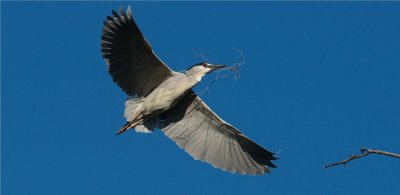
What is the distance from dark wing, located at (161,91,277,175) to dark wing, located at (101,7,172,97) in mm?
746

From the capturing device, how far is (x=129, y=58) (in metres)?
9.58

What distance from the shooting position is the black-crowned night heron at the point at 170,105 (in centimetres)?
944

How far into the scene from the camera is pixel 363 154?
17.5 feet

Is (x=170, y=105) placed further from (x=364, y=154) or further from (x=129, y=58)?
(x=364, y=154)

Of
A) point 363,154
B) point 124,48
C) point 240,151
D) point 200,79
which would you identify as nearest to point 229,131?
point 240,151

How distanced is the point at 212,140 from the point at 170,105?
1.10 m

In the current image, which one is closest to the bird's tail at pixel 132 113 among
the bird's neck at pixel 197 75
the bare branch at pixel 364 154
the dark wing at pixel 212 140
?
the dark wing at pixel 212 140

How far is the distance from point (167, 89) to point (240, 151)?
5.54 ft

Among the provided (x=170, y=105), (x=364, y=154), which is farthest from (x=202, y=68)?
(x=364, y=154)

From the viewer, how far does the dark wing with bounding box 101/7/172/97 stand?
30.6ft

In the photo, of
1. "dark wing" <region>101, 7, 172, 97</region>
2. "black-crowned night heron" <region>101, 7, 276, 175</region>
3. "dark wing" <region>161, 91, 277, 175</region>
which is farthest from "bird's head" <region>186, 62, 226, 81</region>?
"dark wing" <region>161, 91, 277, 175</region>

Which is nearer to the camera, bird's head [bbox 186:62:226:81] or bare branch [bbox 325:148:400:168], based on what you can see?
bare branch [bbox 325:148:400:168]

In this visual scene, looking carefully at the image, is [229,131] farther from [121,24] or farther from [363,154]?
[363,154]

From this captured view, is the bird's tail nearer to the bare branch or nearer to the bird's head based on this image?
the bird's head
